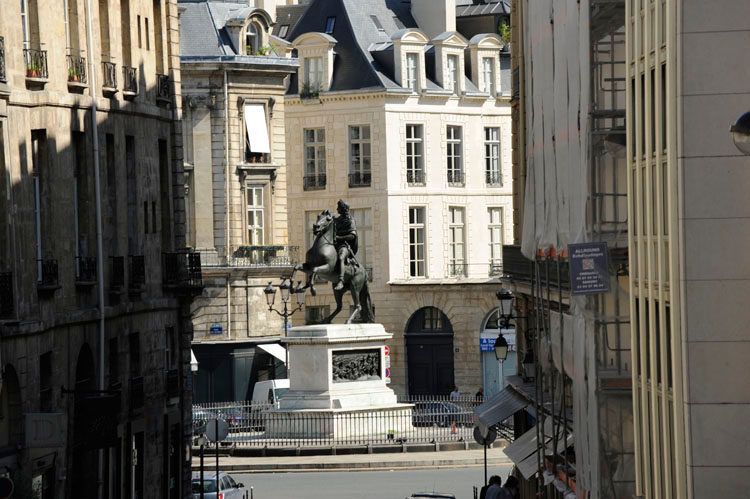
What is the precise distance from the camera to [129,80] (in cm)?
3731

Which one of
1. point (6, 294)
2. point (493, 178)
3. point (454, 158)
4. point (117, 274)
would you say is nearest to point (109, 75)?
point (117, 274)

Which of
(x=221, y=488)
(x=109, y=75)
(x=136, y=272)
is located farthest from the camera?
(x=221, y=488)

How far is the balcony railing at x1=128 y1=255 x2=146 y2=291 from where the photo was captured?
121ft

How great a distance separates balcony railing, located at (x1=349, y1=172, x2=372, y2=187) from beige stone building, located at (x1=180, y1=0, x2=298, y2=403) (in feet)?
24.3

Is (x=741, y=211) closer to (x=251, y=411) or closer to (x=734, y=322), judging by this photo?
(x=734, y=322)

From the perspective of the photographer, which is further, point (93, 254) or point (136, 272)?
point (136, 272)

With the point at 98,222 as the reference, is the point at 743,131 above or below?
above

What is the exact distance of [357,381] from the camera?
2009 inches

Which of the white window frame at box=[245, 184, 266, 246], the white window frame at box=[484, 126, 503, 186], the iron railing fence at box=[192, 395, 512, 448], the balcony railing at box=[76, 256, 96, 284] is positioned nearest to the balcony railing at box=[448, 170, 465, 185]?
the white window frame at box=[484, 126, 503, 186]

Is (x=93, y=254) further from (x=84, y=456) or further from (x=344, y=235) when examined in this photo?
(x=344, y=235)

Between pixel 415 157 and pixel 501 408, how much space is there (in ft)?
116

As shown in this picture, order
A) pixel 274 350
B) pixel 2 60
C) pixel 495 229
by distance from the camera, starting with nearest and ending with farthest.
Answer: pixel 2 60
pixel 274 350
pixel 495 229

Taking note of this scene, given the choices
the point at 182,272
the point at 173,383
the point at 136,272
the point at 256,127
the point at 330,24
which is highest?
the point at 330,24

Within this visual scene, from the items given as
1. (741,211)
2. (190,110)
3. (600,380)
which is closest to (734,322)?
(741,211)
